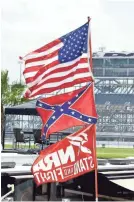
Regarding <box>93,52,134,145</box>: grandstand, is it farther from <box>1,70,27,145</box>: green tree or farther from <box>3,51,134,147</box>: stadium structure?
<box>1,70,27,145</box>: green tree

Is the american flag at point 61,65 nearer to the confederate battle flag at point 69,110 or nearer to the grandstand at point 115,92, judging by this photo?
the confederate battle flag at point 69,110

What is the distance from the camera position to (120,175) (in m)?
7.14

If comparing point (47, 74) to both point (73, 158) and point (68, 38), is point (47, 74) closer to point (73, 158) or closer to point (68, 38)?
point (68, 38)

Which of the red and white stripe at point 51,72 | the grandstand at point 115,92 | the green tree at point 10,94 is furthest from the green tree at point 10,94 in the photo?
the grandstand at point 115,92

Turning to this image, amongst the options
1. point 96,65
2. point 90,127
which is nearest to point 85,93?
point 90,127

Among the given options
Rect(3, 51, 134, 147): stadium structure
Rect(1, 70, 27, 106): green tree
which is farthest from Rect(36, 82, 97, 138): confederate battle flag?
Rect(3, 51, 134, 147): stadium structure

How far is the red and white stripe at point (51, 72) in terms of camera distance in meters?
5.34

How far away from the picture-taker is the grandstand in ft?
253

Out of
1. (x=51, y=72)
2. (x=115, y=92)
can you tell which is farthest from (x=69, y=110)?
(x=115, y=92)

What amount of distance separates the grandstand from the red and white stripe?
65.9 m

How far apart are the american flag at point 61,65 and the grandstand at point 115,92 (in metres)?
65.9

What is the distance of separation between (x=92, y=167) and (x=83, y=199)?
1.69 meters

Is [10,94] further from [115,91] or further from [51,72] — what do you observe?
[115,91]

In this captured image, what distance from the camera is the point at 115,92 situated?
91938 mm
